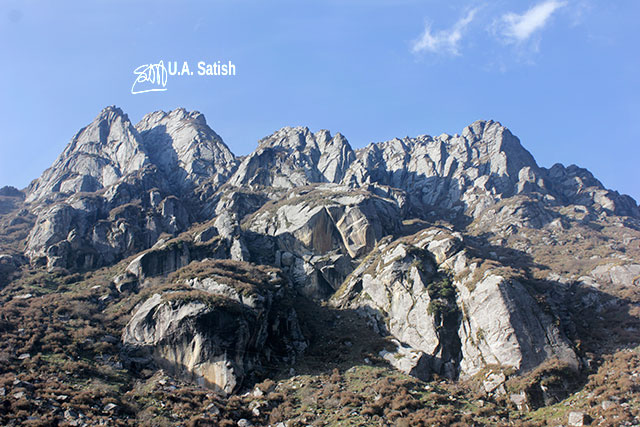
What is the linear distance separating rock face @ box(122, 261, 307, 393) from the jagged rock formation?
0.23 m

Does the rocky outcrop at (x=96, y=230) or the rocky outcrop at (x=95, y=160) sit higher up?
the rocky outcrop at (x=95, y=160)

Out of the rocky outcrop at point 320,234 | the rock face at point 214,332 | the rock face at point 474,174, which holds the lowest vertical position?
the rock face at point 214,332

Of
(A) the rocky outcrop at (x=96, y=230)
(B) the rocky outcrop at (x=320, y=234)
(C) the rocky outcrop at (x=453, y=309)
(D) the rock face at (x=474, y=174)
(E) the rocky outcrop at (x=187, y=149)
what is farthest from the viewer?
(E) the rocky outcrop at (x=187, y=149)

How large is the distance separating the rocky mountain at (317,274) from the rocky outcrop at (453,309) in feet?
0.70

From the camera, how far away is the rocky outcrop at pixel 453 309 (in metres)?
46.2

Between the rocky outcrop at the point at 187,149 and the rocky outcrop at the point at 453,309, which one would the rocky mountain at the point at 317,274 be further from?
the rocky outcrop at the point at 187,149

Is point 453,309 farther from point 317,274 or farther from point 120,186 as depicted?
point 120,186

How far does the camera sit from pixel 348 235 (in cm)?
8075

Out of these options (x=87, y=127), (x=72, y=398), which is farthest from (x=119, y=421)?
(x=87, y=127)

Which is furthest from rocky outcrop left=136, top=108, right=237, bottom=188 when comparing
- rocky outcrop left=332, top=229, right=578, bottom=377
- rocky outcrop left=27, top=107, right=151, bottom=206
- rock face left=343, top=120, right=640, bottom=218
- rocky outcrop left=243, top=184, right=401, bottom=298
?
rocky outcrop left=332, top=229, right=578, bottom=377

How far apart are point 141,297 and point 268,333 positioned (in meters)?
20.6

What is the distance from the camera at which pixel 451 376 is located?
157ft

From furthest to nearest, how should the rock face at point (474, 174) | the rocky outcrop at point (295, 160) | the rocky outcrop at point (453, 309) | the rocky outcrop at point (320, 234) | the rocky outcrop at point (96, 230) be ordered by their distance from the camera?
the rocky outcrop at point (295, 160) → the rock face at point (474, 174) → the rocky outcrop at point (96, 230) → the rocky outcrop at point (320, 234) → the rocky outcrop at point (453, 309)

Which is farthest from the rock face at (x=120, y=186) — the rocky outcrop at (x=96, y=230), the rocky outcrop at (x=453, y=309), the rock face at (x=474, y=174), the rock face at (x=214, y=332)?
the rock face at (x=474, y=174)
